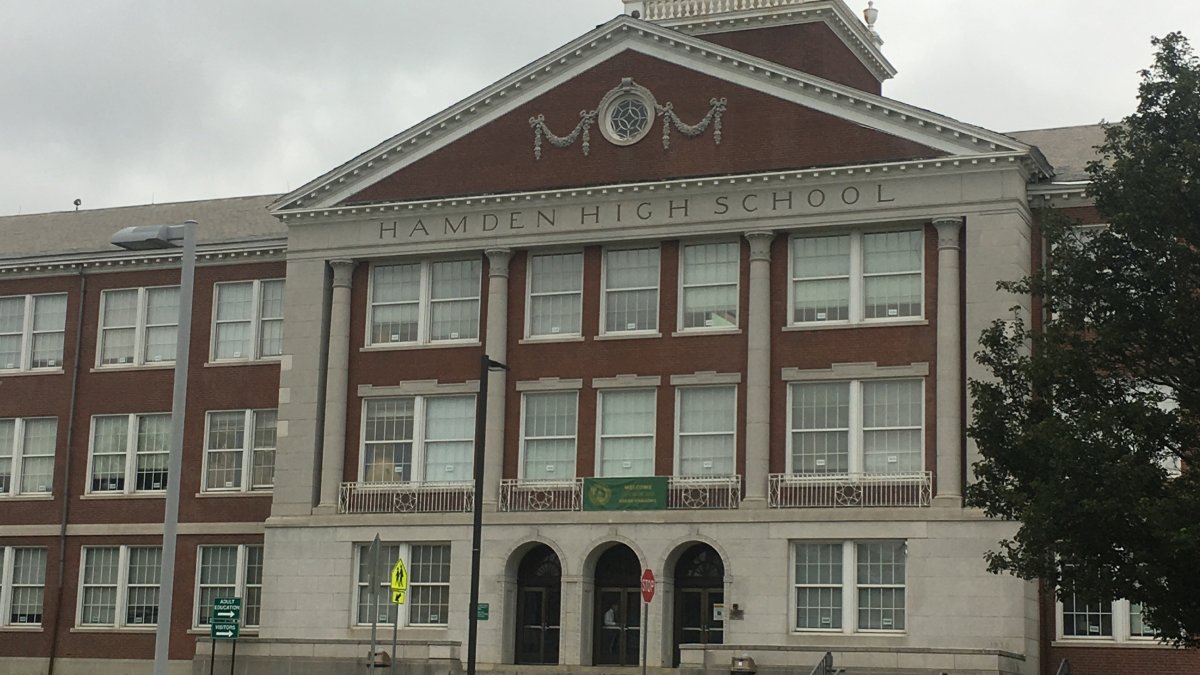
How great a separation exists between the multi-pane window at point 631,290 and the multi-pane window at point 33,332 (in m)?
17.6

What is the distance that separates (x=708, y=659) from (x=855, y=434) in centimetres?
621

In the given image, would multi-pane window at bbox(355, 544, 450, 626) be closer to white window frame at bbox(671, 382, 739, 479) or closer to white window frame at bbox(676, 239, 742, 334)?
white window frame at bbox(671, 382, 739, 479)

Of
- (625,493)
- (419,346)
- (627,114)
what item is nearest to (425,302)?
(419,346)

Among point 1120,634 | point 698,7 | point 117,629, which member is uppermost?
point 698,7

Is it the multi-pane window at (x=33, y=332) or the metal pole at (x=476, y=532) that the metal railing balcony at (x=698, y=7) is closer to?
the metal pole at (x=476, y=532)

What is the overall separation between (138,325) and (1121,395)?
3148cm

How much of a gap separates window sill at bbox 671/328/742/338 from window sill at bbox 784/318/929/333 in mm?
1324

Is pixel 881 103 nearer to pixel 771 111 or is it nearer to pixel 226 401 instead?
pixel 771 111

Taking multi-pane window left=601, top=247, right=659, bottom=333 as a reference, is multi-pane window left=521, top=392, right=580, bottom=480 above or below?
below

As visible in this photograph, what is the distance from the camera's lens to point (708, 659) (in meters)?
39.5

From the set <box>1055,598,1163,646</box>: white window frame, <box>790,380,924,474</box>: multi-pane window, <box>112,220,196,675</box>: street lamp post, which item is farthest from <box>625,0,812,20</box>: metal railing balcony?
<box>112,220,196,675</box>: street lamp post

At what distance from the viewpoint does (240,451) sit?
49312 millimetres

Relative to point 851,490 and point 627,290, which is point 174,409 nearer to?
point 851,490

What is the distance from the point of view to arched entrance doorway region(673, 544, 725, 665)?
140 ft
